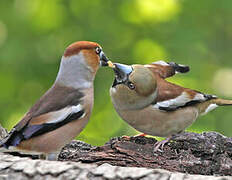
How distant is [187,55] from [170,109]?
1.96 meters

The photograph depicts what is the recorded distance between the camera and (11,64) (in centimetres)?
565

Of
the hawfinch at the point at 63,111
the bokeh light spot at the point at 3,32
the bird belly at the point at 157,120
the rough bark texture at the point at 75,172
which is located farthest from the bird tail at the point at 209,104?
the bokeh light spot at the point at 3,32

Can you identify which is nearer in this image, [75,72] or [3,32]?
[75,72]

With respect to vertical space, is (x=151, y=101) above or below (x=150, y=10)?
below

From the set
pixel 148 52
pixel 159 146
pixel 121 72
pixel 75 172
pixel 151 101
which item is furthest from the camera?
pixel 148 52

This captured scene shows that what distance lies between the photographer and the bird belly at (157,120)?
4.02m

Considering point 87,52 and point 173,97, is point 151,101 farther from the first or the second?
point 87,52

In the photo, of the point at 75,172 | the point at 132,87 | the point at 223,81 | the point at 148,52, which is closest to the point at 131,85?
the point at 132,87

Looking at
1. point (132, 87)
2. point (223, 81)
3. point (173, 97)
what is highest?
point (223, 81)

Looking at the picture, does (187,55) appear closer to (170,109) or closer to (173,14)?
(173,14)

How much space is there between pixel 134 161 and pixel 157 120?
25.6 inches

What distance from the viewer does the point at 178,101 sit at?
4.27 metres

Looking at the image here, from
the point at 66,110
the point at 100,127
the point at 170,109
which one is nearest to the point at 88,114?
the point at 66,110

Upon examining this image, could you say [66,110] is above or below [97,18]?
below
